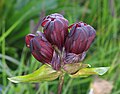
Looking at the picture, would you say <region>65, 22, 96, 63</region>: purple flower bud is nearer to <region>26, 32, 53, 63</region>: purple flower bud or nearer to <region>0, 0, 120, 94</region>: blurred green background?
<region>26, 32, 53, 63</region>: purple flower bud

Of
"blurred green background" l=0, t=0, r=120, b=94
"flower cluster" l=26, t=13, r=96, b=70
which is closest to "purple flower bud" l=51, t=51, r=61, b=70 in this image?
"flower cluster" l=26, t=13, r=96, b=70

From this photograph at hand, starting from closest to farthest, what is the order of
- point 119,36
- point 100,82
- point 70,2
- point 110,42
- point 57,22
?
point 57,22 < point 100,82 < point 110,42 < point 119,36 < point 70,2

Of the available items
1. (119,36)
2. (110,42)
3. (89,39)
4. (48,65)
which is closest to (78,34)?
(89,39)

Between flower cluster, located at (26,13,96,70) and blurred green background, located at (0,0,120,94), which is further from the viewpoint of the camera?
blurred green background, located at (0,0,120,94)

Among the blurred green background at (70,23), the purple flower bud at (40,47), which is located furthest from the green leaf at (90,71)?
the blurred green background at (70,23)

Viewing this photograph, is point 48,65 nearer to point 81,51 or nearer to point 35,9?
point 81,51

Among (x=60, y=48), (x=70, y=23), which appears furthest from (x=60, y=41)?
(x=70, y=23)

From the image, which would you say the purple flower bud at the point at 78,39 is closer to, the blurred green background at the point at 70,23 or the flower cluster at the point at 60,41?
the flower cluster at the point at 60,41
